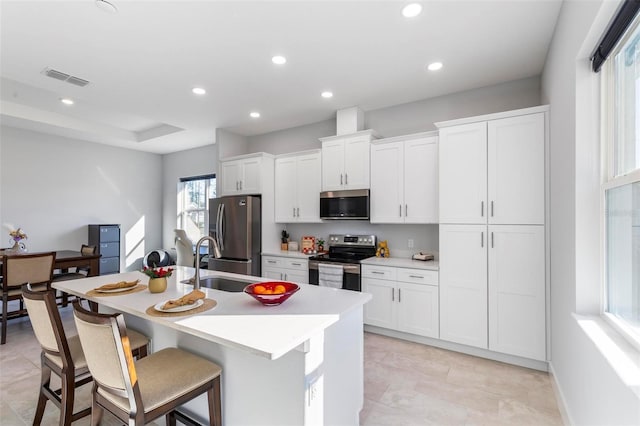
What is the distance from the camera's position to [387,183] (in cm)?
368

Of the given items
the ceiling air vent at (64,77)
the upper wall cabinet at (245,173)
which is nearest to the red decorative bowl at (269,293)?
the upper wall cabinet at (245,173)

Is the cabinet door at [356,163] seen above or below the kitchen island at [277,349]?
above

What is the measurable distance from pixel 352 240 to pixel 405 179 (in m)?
1.18

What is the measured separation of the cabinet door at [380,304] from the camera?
3.38 meters

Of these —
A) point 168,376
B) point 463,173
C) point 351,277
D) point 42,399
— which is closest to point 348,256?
point 351,277

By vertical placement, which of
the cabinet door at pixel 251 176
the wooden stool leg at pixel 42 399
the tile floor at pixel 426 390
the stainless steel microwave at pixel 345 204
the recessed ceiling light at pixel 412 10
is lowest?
the tile floor at pixel 426 390

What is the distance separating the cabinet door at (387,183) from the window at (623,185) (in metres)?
2.03

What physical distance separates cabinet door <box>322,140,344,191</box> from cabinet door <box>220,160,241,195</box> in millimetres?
1540

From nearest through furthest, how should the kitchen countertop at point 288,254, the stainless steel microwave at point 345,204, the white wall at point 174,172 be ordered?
the stainless steel microwave at point 345,204
the kitchen countertop at point 288,254
the white wall at point 174,172

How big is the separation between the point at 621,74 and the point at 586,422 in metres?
1.84

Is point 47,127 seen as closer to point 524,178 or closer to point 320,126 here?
point 320,126

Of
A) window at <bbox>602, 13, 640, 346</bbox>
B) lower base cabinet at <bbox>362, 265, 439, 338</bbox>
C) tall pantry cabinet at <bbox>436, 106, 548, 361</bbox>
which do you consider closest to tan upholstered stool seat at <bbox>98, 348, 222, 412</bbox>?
window at <bbox>602, 13, 640, 346</bbox>

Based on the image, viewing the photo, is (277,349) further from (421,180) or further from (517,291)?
(421,180)

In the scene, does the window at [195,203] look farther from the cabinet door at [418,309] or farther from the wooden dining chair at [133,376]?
the wooden dining chair at [133,376]
